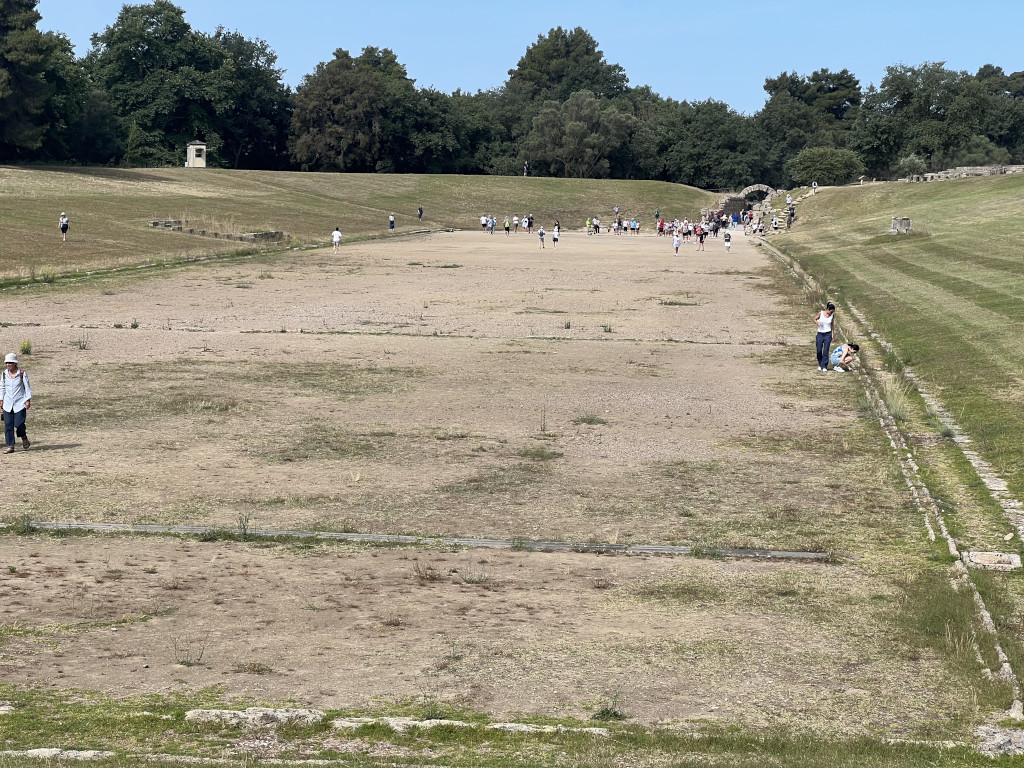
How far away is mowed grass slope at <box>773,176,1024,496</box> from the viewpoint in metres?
21.9

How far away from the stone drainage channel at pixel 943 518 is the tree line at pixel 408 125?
305 feet

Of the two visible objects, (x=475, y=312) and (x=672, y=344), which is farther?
(x=475, y=312)

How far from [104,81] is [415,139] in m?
32.7

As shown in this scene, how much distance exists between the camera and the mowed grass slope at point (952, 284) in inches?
861

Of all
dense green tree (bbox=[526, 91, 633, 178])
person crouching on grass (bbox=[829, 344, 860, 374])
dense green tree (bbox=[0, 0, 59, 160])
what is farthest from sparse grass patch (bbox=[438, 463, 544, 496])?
dense green tree (bbox=[526, 91, 633, 178])

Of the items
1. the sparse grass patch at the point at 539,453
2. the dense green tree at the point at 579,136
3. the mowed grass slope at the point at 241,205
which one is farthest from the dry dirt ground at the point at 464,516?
the dense green tree at the point at 579,136

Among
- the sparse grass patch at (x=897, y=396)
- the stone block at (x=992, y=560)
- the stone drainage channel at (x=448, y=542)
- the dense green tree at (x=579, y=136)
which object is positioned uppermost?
the dense green tree at (x=579, y=136)

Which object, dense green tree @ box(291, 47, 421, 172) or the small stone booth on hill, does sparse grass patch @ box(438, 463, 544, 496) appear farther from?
dense green tree @ box(291, 47, 421, 172)

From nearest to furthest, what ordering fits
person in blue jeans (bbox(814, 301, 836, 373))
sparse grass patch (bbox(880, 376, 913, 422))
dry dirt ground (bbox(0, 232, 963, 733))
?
dry dirt ground (bbox(0, 232, 963, 733)) → sparse grass patch (bbox(880, 376, 913, 422)) → person in blue jeans (bbox(814, 301, 836, 373))

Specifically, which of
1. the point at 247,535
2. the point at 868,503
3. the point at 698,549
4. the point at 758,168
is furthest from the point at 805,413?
the point at 758,168

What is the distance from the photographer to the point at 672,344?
3119 cm

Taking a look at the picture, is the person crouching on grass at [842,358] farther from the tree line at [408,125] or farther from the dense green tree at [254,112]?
the dense green tree at [254,112]

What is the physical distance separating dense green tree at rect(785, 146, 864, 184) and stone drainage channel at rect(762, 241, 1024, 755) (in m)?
98.6

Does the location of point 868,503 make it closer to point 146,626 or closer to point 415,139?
point 146,626
